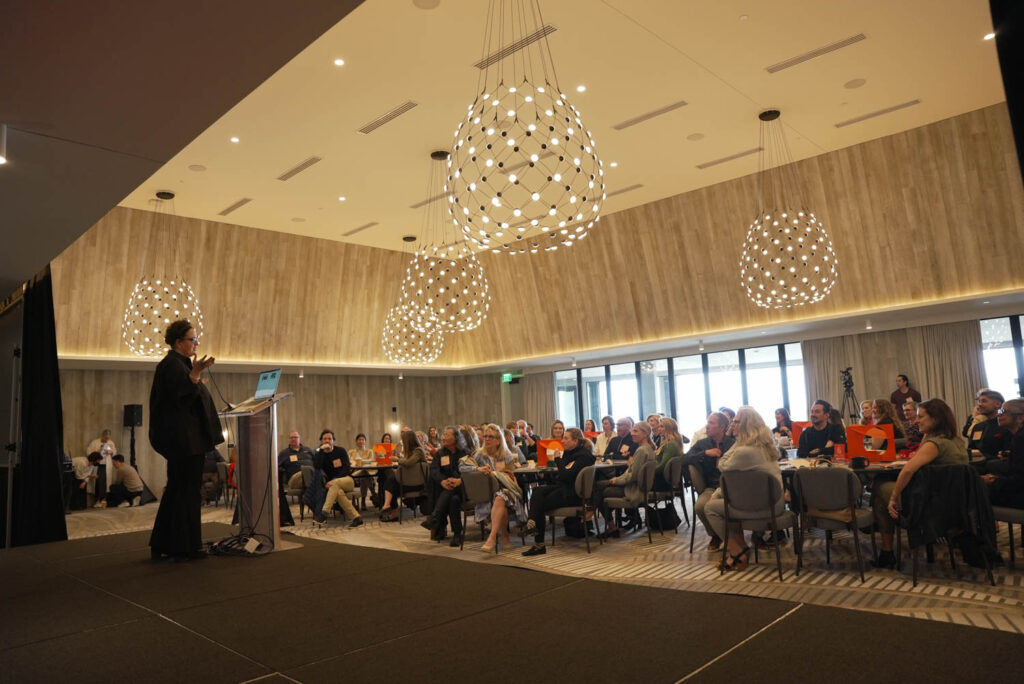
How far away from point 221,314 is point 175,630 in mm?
12174

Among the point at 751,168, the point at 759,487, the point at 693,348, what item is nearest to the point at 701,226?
the point at 751,168

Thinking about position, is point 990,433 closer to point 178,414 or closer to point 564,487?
point 564,487

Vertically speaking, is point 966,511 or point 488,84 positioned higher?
point 488,84

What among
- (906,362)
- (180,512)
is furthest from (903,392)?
(180,512)

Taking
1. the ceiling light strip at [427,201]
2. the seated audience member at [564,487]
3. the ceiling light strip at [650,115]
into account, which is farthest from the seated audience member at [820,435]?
the ceiling light strip at [427,201]

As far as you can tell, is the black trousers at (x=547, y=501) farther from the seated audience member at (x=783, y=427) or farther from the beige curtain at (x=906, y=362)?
the beige curtain at (x=906, y=362)

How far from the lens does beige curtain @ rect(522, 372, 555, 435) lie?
1945 cm

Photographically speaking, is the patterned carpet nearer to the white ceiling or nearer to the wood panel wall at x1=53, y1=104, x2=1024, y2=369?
the white ceiling

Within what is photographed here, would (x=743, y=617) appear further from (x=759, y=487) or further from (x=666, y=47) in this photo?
(x=666, y=47)

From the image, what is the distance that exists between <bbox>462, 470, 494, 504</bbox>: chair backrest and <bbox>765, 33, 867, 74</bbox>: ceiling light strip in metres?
5.73

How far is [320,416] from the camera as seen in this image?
18078mm

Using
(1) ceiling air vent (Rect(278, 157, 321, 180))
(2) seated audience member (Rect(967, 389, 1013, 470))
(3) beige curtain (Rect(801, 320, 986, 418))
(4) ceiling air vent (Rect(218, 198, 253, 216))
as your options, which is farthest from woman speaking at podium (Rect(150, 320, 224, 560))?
(3) beige curtain (Rect(801, 320, 986, 418))

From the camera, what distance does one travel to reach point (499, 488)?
740 cm

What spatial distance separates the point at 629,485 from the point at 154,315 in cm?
919
